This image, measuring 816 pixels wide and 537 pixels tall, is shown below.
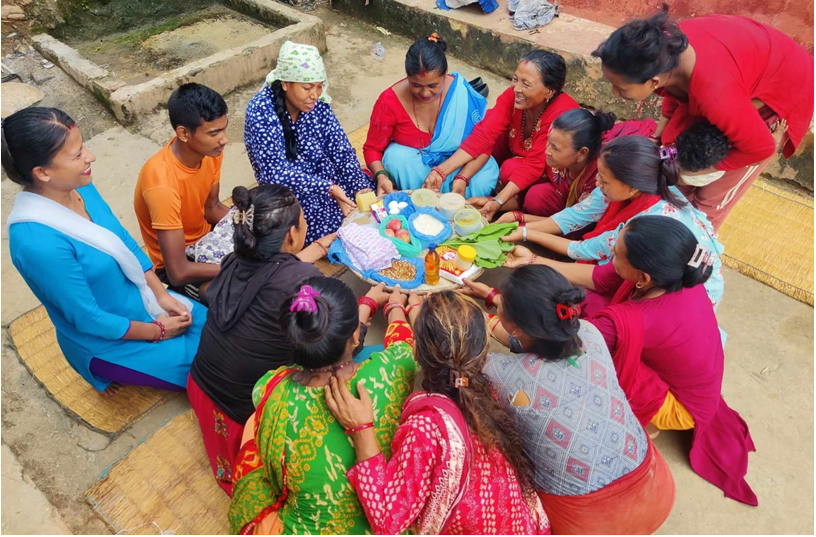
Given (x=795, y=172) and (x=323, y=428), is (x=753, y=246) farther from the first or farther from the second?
(x=323, y=428)

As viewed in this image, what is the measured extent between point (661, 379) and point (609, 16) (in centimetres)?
480

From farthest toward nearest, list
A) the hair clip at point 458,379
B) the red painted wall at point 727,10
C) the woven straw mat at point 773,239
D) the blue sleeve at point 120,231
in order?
the red painted wall at point 727,10, the woven straw mat at point 773,239, the blue sleeve at point 120,231, the hair clip at point 458,379

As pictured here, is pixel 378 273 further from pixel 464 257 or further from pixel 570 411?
pixel 570 411

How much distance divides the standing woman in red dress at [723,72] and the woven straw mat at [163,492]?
2.89m

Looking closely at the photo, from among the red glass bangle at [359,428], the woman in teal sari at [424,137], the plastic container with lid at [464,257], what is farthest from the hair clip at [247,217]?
the woman in teal sari at [424,137]

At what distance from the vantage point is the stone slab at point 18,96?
5087mm

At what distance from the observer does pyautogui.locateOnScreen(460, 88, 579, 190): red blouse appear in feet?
11.9

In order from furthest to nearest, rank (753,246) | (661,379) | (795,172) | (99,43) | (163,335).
A: (99,43) < (795,172) < (753,246) < (163,335) < (661,379)

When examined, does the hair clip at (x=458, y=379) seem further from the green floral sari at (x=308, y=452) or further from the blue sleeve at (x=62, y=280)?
the blue sleeve at (x=62, y=280)

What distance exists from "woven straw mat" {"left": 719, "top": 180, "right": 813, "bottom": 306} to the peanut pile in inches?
96.1

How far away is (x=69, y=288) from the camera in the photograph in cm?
227

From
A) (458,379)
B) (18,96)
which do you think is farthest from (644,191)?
(18,96)

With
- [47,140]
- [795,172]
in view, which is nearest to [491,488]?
[47,140]

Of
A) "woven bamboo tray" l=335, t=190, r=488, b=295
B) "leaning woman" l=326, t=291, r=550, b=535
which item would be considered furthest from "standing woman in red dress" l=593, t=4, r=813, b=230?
"leaning woman" l=326, t=291, r=550, b=535
